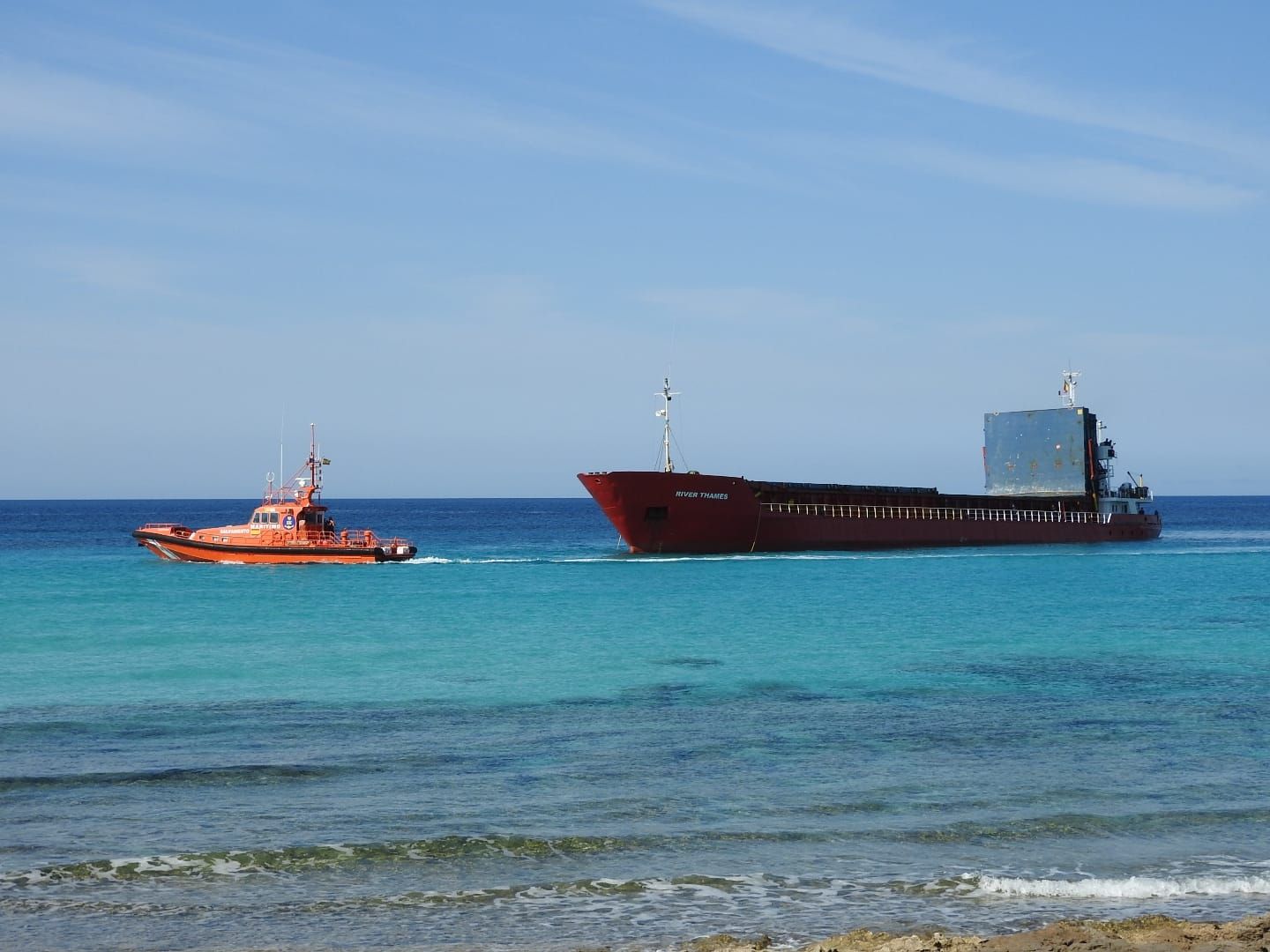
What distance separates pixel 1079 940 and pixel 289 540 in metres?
47.1

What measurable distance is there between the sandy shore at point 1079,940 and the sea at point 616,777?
0.45 metres

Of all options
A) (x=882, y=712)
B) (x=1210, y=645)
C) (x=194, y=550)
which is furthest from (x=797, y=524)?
(x=882, y=712)

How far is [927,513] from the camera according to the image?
6975 cm

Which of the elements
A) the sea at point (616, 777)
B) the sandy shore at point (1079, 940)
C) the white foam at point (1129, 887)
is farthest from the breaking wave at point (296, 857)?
the white foam at point (1129, 887)

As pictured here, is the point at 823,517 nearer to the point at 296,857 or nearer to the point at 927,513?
the point at 927,513

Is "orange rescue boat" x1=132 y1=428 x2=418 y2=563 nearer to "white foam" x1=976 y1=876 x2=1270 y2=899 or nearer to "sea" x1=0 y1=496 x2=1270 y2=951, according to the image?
"sea" x1=0 y1=496 x2=1270 y2=951

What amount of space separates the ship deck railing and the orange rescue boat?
64.4 feet

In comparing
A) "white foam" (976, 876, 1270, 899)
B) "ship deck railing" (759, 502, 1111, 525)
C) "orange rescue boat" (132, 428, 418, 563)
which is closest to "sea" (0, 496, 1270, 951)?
"white foam" (976, 876, 1270, 899)

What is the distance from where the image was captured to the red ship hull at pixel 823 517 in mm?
56906

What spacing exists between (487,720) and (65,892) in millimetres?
8280

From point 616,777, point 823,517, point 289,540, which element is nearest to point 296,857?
point 616,777

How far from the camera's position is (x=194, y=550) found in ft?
176

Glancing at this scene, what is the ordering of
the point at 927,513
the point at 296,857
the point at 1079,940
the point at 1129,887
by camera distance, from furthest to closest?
the point at 927,513 < the point at 296,857 < the point at 1129,887 < the point at 1079,940

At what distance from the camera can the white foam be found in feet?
31.8
